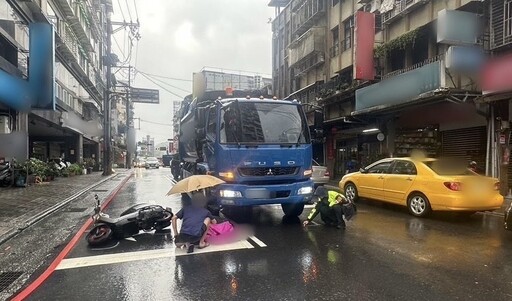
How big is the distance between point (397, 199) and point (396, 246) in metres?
3.94

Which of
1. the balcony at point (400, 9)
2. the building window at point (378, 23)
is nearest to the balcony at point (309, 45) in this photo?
the building window at point (378, 23)

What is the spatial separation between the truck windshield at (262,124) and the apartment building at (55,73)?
11.3 meters

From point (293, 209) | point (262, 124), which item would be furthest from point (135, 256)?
point (293, 209)

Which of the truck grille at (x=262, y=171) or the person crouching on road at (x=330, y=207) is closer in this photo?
the truck grille at (x=262, y=171)

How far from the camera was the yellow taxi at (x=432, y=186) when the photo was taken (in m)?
8.71

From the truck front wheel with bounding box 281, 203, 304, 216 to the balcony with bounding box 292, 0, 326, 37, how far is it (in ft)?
67.4

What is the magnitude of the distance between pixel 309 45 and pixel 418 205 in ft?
64.6

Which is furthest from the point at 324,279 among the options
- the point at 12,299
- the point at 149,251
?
the point at 12,299

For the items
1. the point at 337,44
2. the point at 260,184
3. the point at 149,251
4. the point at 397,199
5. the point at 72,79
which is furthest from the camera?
the point at 72,79

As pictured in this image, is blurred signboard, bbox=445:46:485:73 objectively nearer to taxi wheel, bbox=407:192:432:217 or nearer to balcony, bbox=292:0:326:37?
taxi wheel, bbox=407:192:432:217

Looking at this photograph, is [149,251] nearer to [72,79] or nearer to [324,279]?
[324,279]

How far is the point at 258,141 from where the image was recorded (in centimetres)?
793

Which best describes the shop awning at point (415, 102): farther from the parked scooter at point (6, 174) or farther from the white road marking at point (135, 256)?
the parked scooter at point (6, 174)

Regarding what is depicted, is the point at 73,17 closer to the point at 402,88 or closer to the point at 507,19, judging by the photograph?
the point at 402,88
